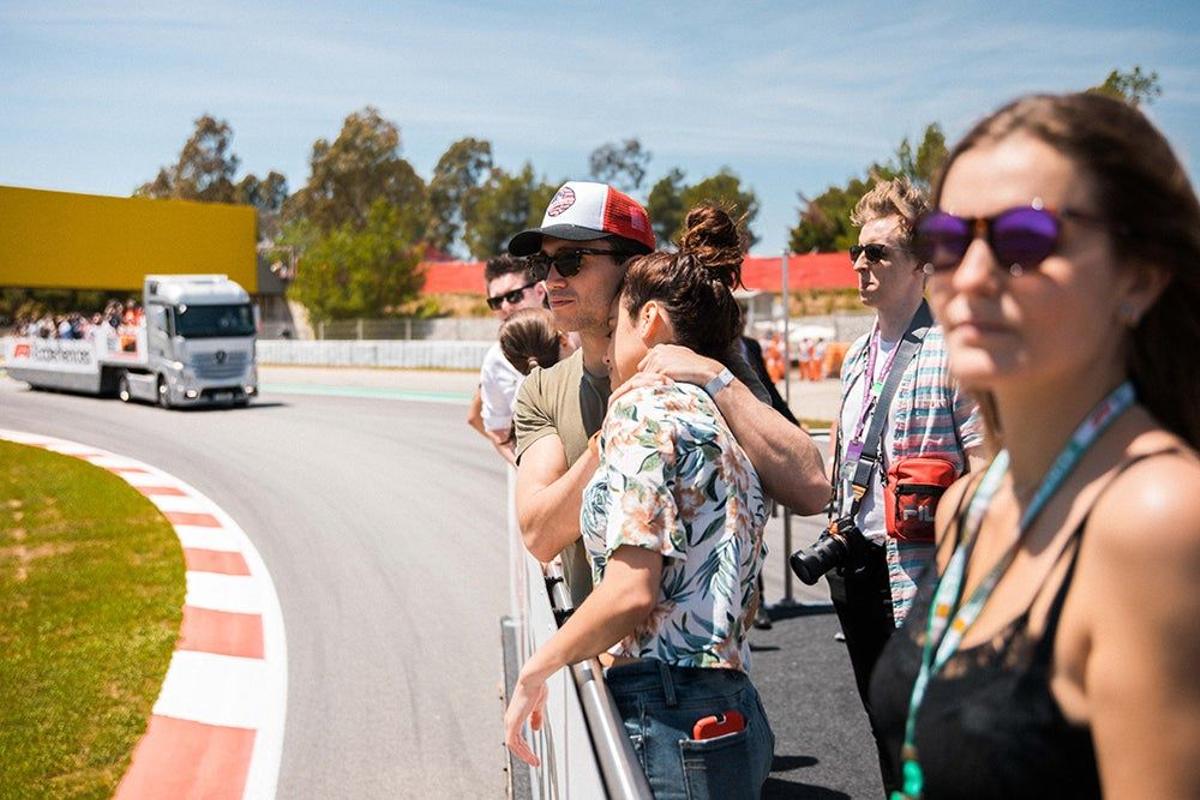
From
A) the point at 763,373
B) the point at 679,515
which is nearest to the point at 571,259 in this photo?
the point at 679,515

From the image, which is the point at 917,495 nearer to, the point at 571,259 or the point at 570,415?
the point at 570,415

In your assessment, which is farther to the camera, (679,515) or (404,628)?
(404,628)

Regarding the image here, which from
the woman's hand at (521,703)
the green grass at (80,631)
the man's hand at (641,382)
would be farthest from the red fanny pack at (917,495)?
the green grass at (80,631)

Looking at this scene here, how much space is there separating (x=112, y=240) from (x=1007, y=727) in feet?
202

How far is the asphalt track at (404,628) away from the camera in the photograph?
4.92 m

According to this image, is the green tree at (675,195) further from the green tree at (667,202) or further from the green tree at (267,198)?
the green tree at (267,198)

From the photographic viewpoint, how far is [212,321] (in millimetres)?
22781

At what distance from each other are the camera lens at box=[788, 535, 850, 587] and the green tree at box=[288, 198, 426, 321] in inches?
2200

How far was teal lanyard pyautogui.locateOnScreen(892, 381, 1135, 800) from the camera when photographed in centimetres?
124

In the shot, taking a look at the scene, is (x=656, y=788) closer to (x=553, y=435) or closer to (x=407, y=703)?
(x=553, y=435)

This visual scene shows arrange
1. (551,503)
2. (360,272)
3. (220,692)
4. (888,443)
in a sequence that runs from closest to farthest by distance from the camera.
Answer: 1. (551,503)
2. (888,443)
3. (220,692)
4. (360,272)

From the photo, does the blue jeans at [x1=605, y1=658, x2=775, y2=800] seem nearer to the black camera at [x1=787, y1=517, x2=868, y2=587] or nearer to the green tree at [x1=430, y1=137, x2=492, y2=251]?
the black camera at [x1=787, y1=517, x2=868, y2=587]

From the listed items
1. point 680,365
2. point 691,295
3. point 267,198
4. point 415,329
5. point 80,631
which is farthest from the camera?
point 267,198

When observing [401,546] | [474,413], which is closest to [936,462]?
[474,413]
